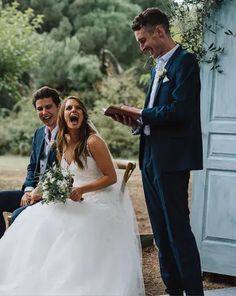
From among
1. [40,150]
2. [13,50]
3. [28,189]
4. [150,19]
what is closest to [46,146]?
[40,150]

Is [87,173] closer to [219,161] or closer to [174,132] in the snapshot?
[174,132]

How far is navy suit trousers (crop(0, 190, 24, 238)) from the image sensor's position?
11.6ft

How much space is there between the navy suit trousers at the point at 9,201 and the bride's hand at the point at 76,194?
67 centimetres

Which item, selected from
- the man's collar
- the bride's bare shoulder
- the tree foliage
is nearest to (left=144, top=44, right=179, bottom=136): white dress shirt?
the man's collar

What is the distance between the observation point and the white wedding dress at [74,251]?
281 centimetres

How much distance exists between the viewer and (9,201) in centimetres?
355

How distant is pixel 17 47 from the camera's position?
700 centimetres

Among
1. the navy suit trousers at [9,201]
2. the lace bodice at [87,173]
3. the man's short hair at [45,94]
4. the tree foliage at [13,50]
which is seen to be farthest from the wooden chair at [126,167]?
the tree foliage at [13,50]

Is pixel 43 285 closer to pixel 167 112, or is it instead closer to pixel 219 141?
pixel 167 112

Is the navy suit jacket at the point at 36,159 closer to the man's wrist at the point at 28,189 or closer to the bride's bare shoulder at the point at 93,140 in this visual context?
the man's wrist at the point at 28,189

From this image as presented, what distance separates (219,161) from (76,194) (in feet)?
3.82

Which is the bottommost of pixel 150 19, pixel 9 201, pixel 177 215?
pixel 9 201

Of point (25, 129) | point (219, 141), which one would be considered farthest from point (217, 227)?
point (25, 129)

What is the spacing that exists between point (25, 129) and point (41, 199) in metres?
5.56
